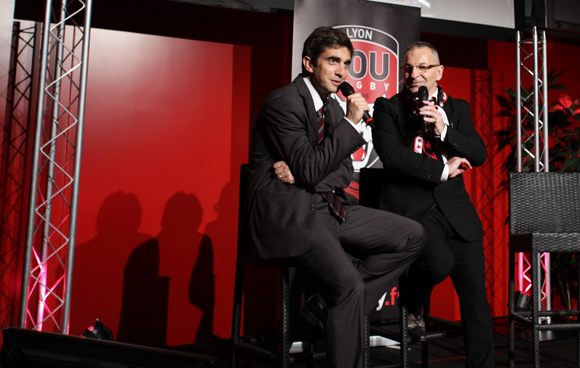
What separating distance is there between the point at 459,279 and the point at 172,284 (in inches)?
81.6

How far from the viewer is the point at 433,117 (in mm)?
2061

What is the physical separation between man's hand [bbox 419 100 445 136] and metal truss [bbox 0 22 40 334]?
2517 mm

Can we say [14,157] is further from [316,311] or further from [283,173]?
[316,311]

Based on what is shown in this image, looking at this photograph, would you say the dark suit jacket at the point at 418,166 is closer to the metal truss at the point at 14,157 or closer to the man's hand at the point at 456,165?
the man's hand at the point at 456,165

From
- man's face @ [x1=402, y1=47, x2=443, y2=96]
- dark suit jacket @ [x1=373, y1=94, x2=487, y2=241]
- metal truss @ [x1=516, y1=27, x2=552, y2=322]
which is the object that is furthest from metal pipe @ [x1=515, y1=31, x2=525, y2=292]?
man's face @ [x1=402, y1=47, x2=443, y2=96]

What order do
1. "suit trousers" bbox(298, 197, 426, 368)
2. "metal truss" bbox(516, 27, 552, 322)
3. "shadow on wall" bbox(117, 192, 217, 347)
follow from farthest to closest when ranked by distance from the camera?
"metal truss" bbox(516, 27, 552, 322) → "shadow on wall" bbox(117, 192, 217, 347) → "suit trousers" bbox(298, 197, 426, 368)

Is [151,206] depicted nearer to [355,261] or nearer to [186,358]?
[355,261]

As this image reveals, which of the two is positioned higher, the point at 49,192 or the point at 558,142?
the point at 558,142

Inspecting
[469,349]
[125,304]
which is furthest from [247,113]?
[469,349]

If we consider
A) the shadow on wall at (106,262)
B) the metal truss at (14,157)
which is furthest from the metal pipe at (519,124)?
the metal truss at (14,157)

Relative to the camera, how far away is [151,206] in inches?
134

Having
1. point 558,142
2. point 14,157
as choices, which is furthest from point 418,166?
point 558,142

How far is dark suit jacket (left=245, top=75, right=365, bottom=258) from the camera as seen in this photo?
1.81 meters

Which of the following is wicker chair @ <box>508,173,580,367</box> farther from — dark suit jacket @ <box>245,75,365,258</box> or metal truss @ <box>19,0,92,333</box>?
metal truss @ <box>19,0,92,333</box>
